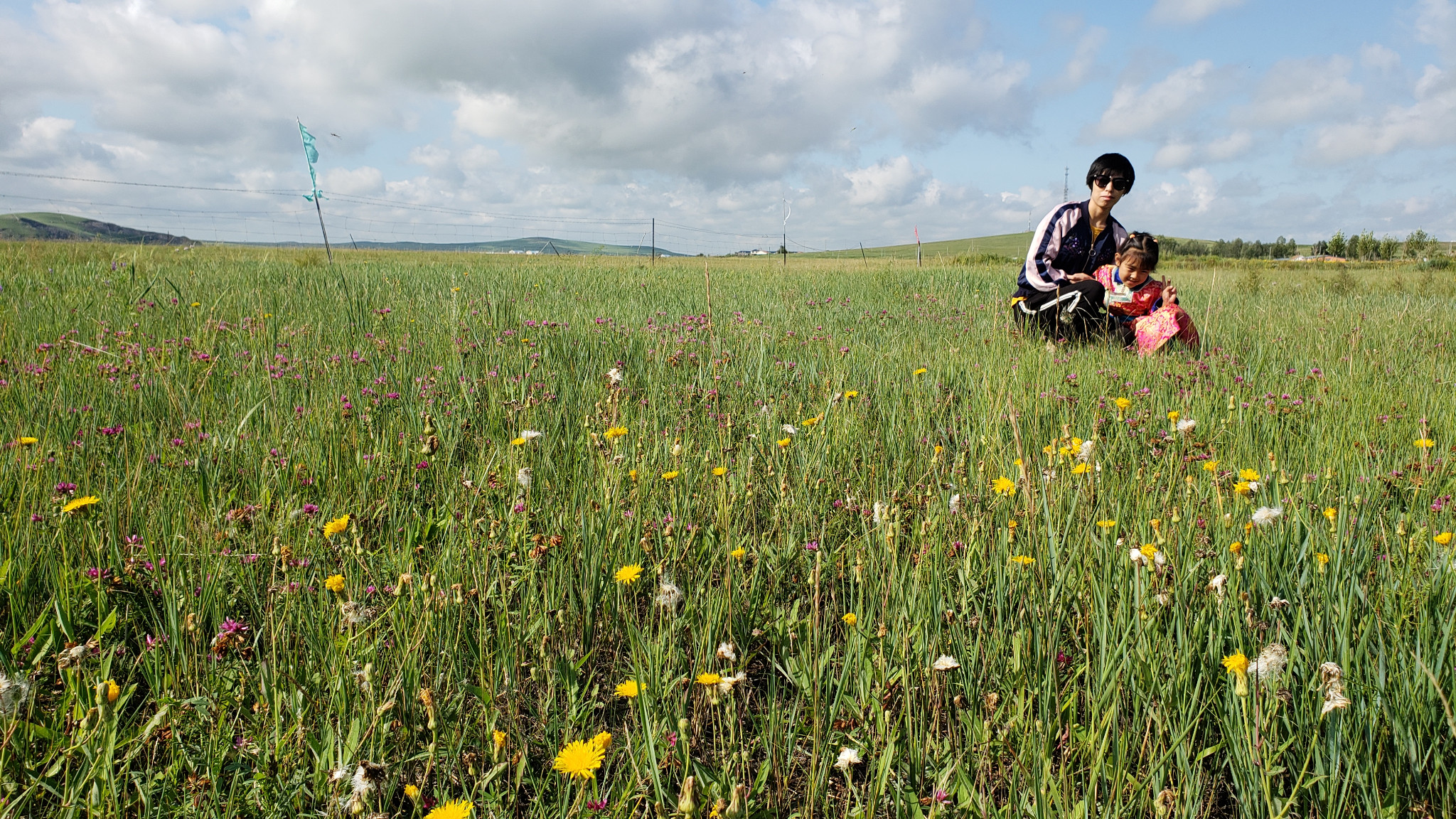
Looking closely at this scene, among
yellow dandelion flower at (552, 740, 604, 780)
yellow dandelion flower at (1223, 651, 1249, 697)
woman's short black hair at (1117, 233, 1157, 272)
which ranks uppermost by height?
woman's short black hair at (1117, 233, 1157, 272)

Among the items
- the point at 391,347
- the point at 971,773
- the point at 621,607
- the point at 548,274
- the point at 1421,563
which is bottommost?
the point at 971,773

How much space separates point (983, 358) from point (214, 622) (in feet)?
13.7

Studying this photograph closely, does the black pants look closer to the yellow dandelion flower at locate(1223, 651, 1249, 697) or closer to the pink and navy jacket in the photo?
the pink and navy jacket

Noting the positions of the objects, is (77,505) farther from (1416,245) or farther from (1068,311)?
(1416,245)

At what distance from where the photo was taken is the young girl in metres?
5.22

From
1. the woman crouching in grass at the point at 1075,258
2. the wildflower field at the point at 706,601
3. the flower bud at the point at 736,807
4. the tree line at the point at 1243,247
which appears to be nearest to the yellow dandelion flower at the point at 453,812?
the wildflower field at the point at 706,601

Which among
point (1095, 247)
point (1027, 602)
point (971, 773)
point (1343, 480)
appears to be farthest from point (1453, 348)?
point (971, 773)

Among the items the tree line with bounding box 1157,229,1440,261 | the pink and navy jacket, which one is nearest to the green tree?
the tree line with bounding box 1157,229,1440,261

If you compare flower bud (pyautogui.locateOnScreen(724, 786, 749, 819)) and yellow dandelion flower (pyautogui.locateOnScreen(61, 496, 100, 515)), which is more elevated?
yellow dandelion flower (pyautogui.locateOnScreen(61, 496, 100, 515))

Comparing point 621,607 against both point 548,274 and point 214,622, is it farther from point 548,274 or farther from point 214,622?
point 548,274

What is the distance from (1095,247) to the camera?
6.06 meters

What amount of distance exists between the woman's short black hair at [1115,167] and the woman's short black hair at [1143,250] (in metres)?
0.43

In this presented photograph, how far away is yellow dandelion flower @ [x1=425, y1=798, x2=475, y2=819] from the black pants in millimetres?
5466

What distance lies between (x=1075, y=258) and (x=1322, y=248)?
369 feet
